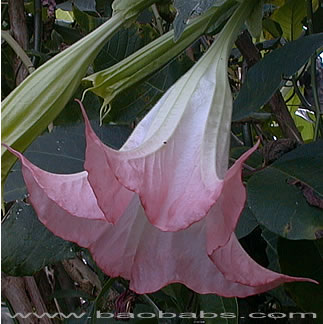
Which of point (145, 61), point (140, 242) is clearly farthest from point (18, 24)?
point (140, 242)

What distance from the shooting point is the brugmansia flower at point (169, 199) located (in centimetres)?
36

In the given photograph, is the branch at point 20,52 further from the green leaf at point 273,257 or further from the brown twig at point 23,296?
the green leaf at point 273,257

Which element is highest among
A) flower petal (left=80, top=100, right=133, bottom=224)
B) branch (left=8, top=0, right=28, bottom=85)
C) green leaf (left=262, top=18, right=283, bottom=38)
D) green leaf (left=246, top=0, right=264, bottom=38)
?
flower petal (left=80, top=100, right=133, bottom=224)

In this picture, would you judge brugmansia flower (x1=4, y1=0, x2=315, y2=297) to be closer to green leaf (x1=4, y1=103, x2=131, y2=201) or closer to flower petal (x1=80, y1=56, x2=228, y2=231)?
flower petal (x1=80, y1=56, x2=228, y2=231)

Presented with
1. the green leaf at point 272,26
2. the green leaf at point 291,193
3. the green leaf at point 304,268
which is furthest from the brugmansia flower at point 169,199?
the green leaf at point 272,26

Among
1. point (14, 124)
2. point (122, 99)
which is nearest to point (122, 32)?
point (122, 99)

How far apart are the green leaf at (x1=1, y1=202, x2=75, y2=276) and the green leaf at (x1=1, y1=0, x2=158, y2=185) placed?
9.3 inches

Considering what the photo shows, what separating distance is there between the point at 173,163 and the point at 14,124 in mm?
124

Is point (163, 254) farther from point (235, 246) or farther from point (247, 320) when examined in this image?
point (247, 320)

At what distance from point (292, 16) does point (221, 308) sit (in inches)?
23.3

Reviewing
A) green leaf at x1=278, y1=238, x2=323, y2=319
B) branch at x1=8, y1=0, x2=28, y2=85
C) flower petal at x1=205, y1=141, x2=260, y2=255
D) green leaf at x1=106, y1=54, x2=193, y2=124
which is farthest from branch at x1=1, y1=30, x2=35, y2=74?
flower petal at x1=205, y1=141, x2=260, y2=255

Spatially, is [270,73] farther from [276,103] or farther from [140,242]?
[140,242]

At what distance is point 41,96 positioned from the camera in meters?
0.46

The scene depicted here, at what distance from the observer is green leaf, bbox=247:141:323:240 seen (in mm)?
540
